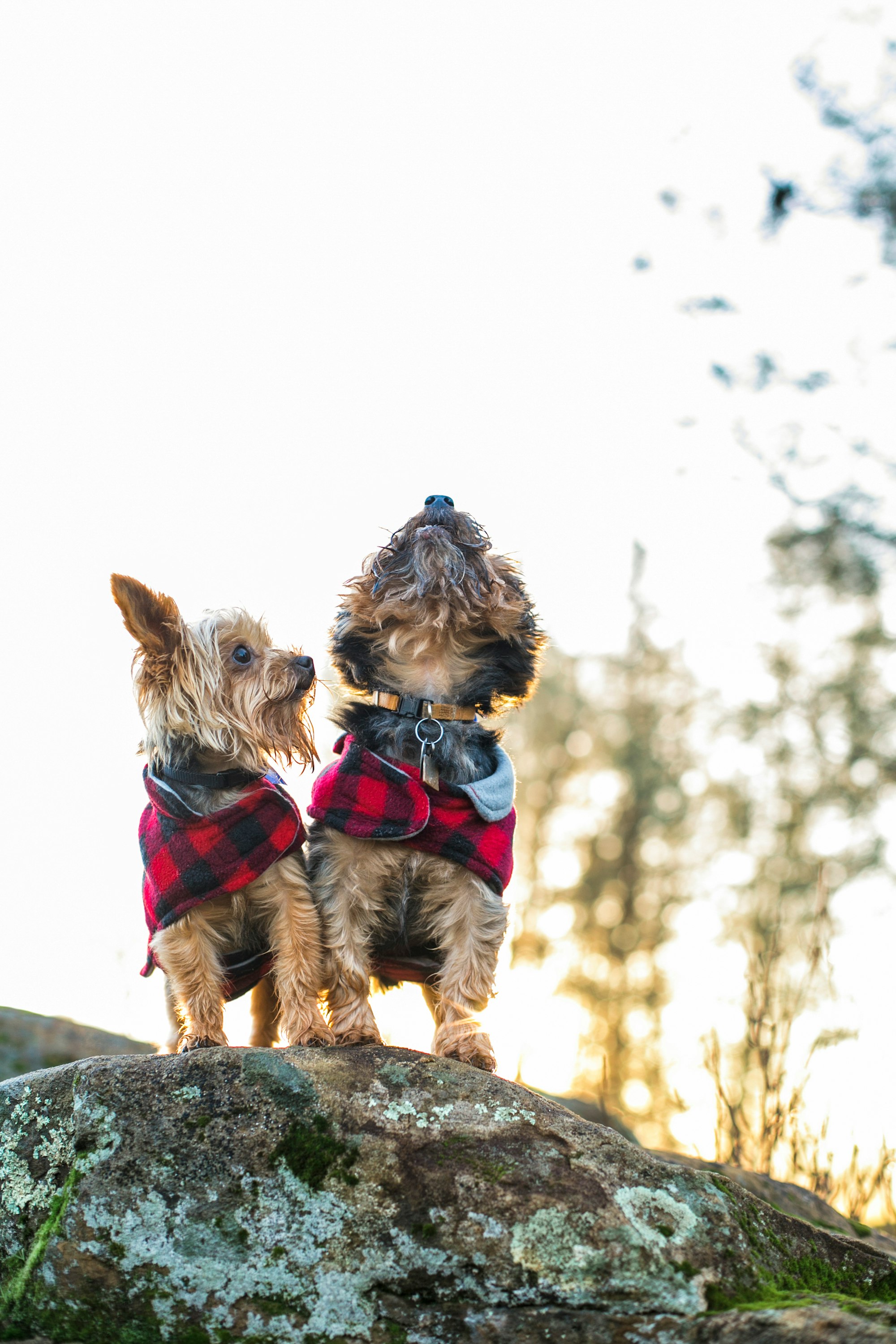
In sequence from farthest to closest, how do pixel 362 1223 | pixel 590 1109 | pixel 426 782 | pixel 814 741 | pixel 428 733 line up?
pixel 814 741 → pixel 590 1109 → pixel 428 733 → pixel 426 782 → pixel 362 1223

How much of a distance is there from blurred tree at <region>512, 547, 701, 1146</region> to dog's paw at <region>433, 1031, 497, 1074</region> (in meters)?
14.6

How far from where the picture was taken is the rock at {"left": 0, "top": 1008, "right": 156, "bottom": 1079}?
7.72 metres

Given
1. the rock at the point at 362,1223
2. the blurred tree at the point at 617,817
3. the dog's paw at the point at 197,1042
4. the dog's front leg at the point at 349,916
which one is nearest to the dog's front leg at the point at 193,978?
the dog's paw at the point at 197,1042

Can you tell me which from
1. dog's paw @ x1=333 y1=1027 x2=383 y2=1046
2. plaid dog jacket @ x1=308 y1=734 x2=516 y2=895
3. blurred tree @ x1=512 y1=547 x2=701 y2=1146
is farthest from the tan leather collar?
blurred tree @ x1=512 y1=547 x2=701 y2=1146

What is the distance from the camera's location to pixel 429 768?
16.9ft

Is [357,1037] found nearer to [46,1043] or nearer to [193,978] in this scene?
[193,978]

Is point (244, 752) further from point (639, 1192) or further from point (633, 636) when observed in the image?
point (633, 636)

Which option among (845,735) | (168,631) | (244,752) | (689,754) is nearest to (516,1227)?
(244,752)

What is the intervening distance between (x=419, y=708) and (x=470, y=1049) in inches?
64.5

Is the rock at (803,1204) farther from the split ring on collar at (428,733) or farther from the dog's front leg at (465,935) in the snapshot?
the split ring on collar at (428,733)

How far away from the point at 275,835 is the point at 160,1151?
150cm

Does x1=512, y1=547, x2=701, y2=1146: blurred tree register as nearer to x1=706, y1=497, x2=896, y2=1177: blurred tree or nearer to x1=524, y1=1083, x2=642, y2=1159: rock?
x1=706, y1=497, x2=896, y2=1177: blurred tree

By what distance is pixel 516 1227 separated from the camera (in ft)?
11.8

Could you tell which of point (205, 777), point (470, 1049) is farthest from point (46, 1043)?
point (470, 1049)
